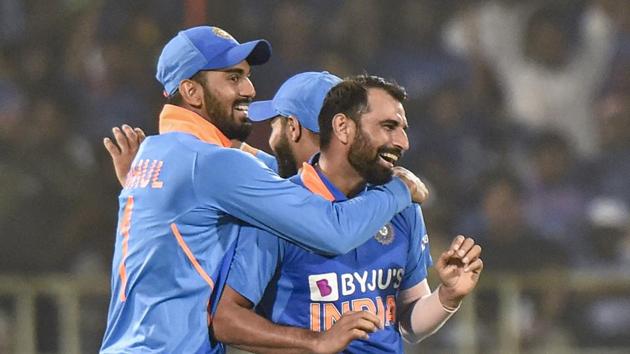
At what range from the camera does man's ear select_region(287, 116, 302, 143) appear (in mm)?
3295

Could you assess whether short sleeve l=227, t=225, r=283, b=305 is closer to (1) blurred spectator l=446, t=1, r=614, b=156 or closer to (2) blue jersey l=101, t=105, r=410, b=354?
(2) blue jersey l=101, t=105, r=410, b=354

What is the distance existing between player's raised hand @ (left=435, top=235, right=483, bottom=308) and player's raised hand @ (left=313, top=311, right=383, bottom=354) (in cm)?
24

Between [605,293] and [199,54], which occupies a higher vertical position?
[605,293]

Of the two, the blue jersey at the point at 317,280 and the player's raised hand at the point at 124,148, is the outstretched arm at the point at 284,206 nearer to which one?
the blue jersey at the point at 317,280

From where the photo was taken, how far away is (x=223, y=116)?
9.82ft

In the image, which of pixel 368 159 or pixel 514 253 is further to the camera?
pixel 514 253

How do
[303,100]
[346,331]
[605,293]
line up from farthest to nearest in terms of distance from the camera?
[605,293] → [303,100] → [346,331]

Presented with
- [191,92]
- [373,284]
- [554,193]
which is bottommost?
[373,284]

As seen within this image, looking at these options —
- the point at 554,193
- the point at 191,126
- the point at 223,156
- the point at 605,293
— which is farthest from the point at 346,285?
the point at 554,193

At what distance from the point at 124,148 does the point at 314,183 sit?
24.9 inches

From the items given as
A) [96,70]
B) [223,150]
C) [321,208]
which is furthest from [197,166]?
[96,70]

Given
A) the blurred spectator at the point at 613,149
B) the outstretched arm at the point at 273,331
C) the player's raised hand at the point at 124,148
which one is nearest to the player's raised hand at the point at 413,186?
the outstretched arm at the point at 273,331

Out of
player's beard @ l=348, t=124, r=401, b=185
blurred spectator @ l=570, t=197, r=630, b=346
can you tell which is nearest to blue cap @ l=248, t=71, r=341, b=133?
player's beard @ l=348, t=124, r=401, b=185

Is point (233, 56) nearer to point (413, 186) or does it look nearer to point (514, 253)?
point (413, 186)
